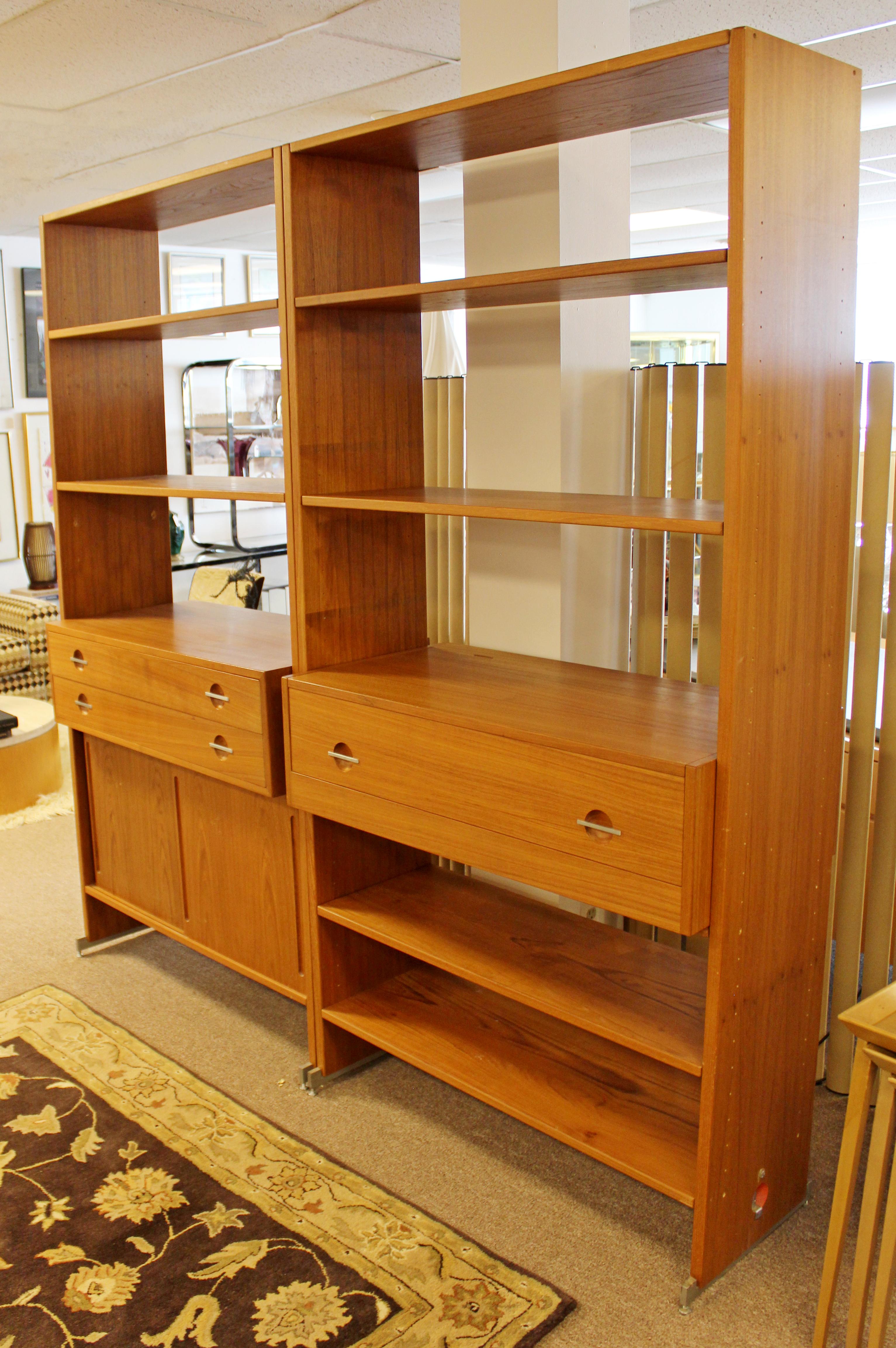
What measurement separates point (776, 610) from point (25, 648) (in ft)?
14.6

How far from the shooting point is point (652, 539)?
2.63 meters

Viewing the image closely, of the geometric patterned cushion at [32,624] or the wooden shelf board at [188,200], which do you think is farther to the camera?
the geometric patterned cushion at [32,624]

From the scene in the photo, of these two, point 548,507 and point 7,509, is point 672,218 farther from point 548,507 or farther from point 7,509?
point 548,507

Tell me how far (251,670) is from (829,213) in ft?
4.90

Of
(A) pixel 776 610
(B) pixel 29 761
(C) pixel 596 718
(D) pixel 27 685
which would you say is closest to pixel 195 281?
(D) pixel 27 685

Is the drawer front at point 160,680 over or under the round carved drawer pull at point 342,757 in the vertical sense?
over

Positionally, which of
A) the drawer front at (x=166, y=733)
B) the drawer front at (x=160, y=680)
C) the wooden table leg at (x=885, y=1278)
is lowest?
the wooden table leg at (x=885, y=1278)

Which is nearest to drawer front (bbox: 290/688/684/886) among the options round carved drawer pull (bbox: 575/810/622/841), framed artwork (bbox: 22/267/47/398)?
round carved drawer pull (bbox: 575/810/622/841)

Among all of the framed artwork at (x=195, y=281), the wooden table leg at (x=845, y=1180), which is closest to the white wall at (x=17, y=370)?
the framed artwork at (x=195, y=281)

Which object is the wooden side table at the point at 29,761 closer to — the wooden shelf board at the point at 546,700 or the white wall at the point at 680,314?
the wooden shelf board at the point at 546,700

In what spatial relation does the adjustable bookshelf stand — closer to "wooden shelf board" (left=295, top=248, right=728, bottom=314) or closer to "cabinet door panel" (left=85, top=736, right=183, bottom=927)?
"wooden shelf board" (left=295, top=248, right=728, bottom=314)

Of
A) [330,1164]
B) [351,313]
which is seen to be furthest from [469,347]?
[330,1164]

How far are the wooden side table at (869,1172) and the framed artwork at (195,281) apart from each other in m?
6.44

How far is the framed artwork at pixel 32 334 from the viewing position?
266 inches
